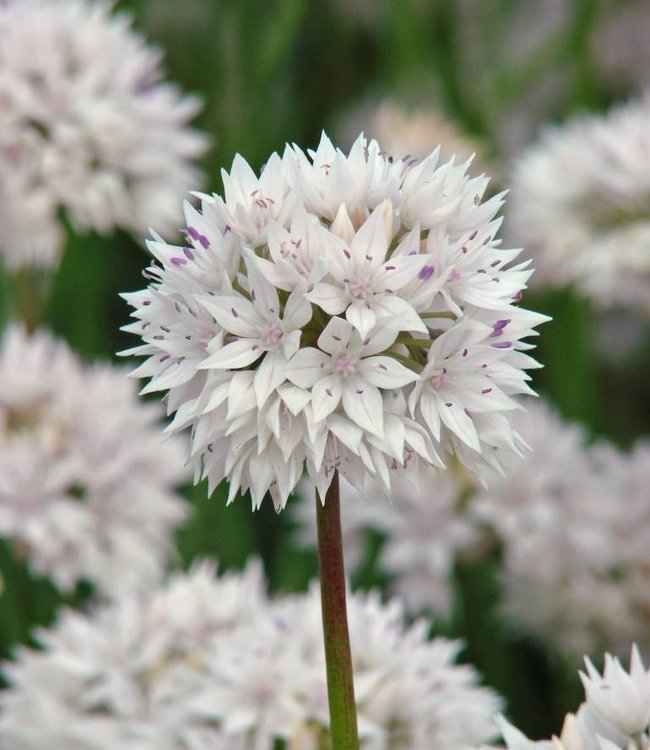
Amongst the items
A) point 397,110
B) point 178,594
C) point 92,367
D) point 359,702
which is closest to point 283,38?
point 397,110

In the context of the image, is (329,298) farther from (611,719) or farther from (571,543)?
(571,543)

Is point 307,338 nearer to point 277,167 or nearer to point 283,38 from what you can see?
point 277,167

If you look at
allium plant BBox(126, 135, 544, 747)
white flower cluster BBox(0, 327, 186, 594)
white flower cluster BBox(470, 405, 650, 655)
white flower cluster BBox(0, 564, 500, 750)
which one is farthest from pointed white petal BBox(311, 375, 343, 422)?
white flower cluster BBox(470, 405, 650, 655)

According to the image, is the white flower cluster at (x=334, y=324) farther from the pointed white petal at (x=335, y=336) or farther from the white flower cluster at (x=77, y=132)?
the white flower cluster at (x=77, y=132)

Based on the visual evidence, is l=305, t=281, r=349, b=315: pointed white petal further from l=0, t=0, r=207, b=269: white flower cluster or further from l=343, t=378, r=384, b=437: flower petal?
l=0, t=0, r=207, b=269: white flower cluster

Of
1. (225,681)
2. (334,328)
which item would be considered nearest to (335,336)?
(334,328)

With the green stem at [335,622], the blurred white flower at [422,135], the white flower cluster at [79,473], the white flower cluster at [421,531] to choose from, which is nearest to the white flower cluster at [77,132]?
the white flower cluster at [79,473]
